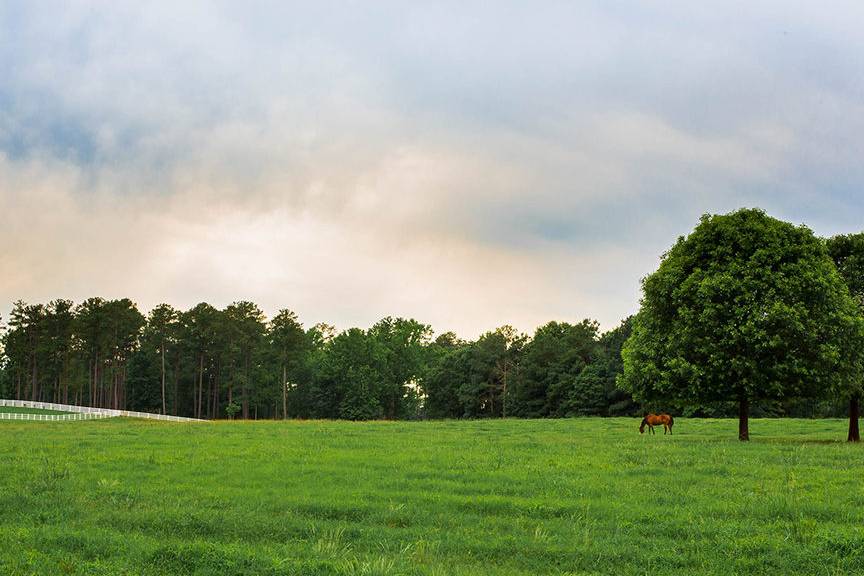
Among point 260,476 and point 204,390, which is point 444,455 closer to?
point 260,476

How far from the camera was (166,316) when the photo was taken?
131125 millimetres

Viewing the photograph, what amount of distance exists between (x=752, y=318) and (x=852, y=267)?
28.8ft

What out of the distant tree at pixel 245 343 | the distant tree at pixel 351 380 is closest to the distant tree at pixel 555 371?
the distant tree at pixel 351 380

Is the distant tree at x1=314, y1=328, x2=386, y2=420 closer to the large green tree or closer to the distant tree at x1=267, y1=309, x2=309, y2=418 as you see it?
the distant tree at x1=267, y1=309, x2=309, y2=418

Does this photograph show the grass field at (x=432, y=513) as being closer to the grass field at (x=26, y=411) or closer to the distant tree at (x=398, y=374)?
the grass field at (x=26, y=411)

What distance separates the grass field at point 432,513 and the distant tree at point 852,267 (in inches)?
474

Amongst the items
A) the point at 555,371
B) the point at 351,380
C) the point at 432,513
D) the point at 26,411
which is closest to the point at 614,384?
the point at 555,371

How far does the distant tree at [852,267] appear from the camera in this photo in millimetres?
38188

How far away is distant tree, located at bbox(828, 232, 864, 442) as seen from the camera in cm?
3819

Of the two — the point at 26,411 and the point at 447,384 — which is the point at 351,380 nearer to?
the point at 447,384

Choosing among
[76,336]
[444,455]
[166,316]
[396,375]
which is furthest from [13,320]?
[444,455]

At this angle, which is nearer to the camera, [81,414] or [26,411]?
[81,414]

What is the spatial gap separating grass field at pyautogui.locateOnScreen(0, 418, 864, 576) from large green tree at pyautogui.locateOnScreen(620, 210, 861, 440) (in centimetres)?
730

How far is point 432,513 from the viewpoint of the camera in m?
16.6
